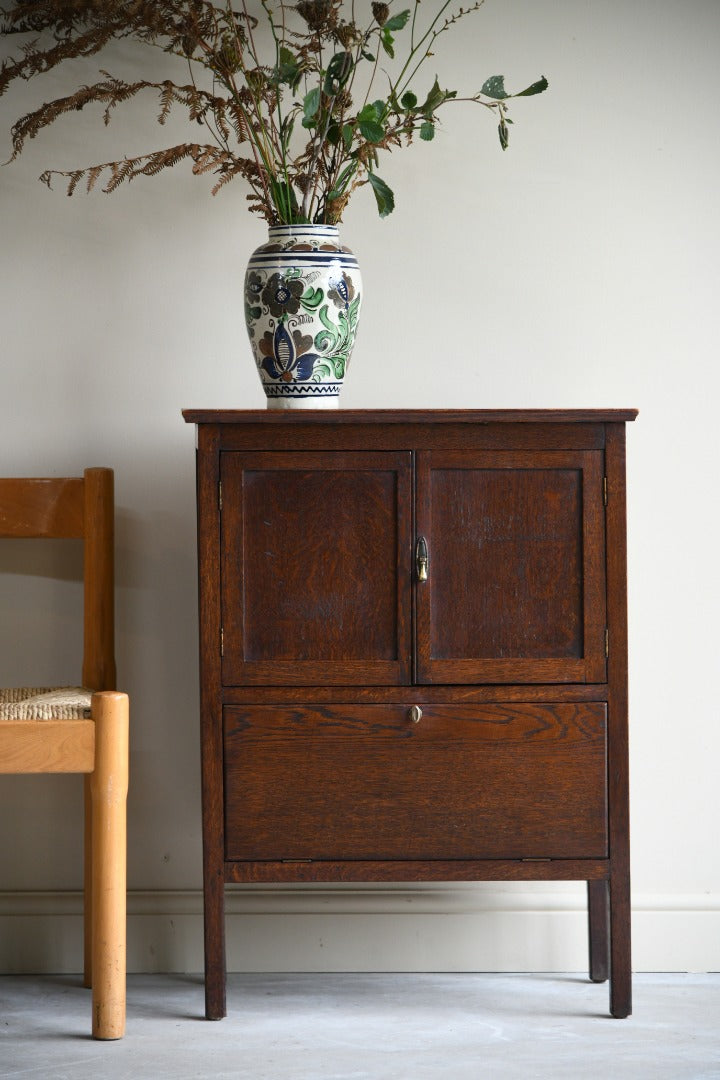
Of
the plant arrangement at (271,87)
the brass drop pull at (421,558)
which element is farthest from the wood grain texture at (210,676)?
the plant arrangement at (271,87)

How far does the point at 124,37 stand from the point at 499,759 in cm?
147

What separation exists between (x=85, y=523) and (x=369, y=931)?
0.91 m

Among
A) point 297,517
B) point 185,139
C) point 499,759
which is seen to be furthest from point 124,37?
point 499,759

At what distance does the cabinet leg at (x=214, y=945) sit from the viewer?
70.1 inches

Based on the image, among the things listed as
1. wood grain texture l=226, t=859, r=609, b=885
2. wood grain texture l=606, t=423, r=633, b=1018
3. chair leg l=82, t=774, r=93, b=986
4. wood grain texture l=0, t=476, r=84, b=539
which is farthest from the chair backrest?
wood grain texture l=606, t=423, r=633, b=1018

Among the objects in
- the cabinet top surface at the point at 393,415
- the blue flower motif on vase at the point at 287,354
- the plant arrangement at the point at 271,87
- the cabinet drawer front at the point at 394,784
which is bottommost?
the cabinet drawer front at the point at 394,784

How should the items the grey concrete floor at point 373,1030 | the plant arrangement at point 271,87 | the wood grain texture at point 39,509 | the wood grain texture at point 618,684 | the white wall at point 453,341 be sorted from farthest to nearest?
the white wall at point 453,341 < the wood grain texture at point 39,509 < the plant arrangement at point 271,87 < the wood grain texture at point 618,684 < the grey concrete floor at point 373,1030

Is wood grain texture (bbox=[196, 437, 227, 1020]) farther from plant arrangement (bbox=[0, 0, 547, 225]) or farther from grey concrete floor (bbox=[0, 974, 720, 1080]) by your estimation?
plant arrangement (bbox=[0, 0, 547, 225])

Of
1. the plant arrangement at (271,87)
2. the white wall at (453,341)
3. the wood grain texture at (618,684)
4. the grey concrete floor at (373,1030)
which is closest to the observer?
the grey concrete floor at (373,1030)

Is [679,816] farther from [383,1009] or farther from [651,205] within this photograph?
[651,205]

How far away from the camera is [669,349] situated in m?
2.15

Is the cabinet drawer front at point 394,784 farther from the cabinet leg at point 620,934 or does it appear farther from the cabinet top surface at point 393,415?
the cabinet top surface at point 393,415

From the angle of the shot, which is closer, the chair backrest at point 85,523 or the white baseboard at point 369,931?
the chair backrest at point 85,523

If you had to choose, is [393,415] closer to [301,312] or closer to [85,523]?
[301,312]
